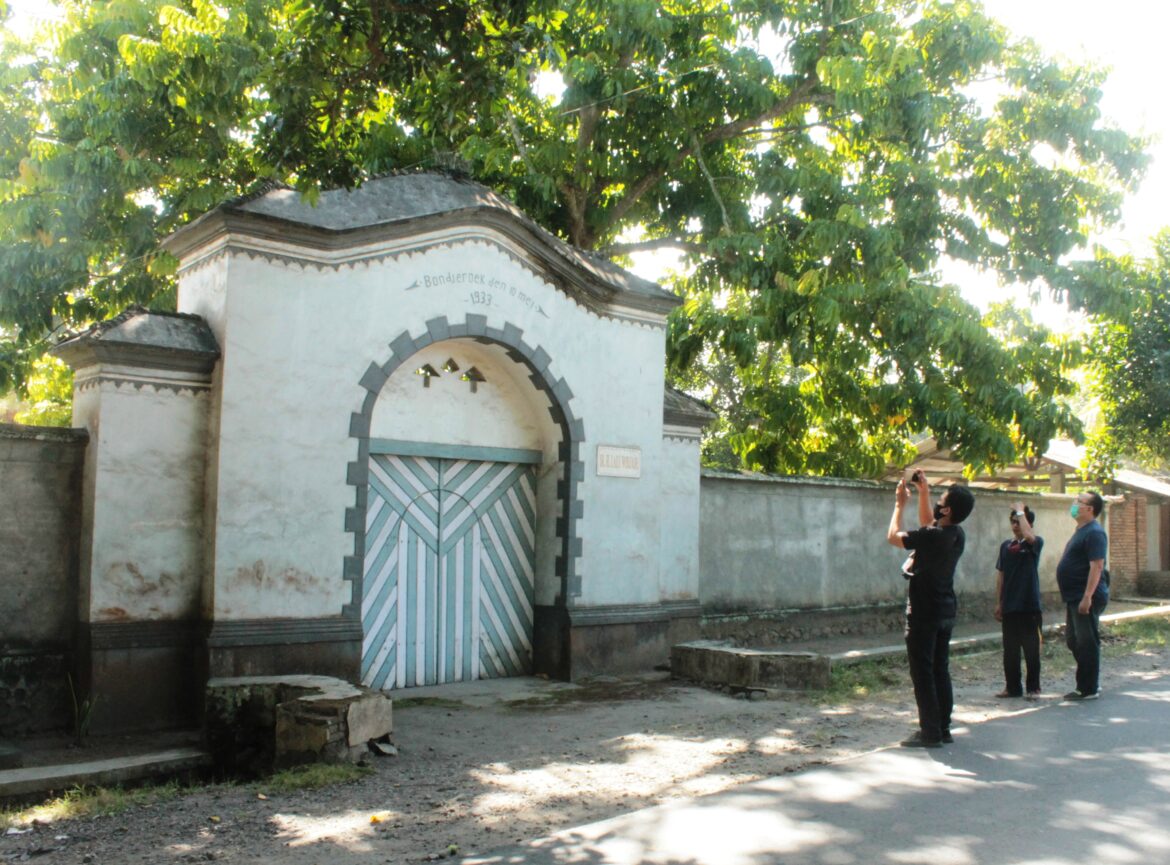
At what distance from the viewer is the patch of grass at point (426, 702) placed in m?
9.14

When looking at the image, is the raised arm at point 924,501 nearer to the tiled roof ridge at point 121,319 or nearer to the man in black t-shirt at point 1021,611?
the man in black t-shirt at point 1021,611

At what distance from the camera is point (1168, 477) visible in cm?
2603

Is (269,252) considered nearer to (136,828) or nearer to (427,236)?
(427,236)

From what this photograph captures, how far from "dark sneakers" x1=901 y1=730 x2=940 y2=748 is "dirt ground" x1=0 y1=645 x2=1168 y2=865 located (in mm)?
161

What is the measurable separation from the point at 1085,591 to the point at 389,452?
21.3 feet

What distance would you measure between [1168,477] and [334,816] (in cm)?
2557

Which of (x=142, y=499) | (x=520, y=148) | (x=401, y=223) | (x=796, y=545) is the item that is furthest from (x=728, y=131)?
(x=142, y=499)

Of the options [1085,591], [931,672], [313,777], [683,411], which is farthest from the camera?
[683,411]

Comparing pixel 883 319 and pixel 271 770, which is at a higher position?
pixel 883 319

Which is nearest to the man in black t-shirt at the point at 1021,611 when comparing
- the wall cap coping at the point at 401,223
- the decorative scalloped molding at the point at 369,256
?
the wall cap coping at the point at 401,223

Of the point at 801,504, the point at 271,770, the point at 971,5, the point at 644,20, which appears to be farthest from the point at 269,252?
the point at 971,5

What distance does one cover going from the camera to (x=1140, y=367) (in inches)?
741

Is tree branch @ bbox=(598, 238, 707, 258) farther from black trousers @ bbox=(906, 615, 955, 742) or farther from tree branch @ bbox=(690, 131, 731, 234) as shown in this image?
black trousers @ bbox=(906, 615, 955, 742)

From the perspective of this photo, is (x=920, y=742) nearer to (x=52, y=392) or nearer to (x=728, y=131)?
(x=728, y=131)
